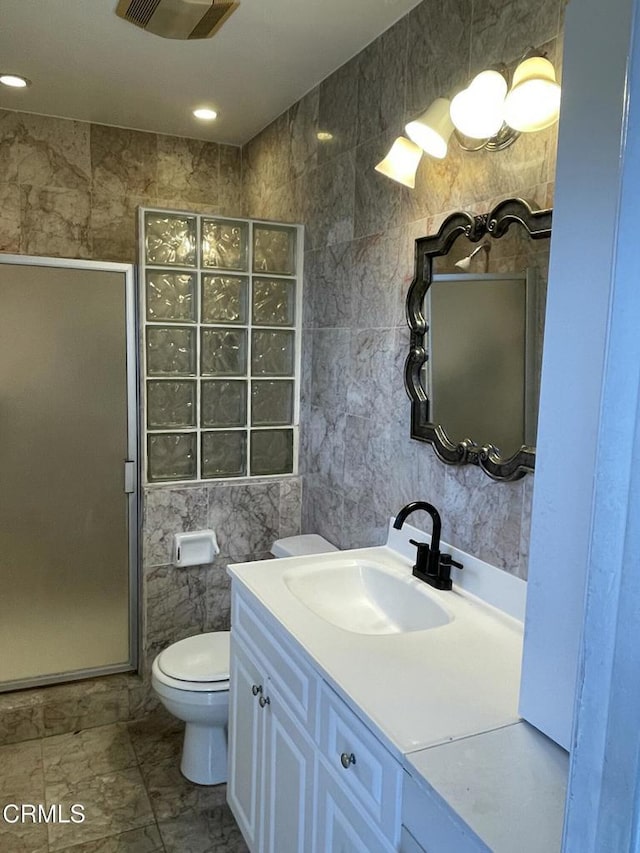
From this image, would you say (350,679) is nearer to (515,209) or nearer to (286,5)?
(515,209)

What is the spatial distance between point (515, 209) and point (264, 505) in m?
1.65

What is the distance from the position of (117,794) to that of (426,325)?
6.31ft

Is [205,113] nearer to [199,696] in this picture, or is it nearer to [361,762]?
[199,696]

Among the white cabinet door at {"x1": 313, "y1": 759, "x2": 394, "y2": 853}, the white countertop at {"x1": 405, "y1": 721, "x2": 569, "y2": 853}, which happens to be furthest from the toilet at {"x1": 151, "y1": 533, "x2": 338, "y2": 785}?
the white countertop at {"x1": 405, "y1": 721, "x2": 569, "y2": 853}

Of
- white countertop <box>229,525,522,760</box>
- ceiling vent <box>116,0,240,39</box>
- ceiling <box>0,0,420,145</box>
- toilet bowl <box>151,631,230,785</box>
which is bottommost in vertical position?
toilet bowl <box>151,631,230,785</box>

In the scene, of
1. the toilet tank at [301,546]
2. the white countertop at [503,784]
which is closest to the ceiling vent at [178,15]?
the toilet tank at [301,546]

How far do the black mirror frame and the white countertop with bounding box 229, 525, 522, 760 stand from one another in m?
0.29

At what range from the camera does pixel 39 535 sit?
262cm

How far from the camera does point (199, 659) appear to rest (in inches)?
93.0

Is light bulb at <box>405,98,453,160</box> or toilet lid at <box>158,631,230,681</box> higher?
light bulb at <box>405,98,453,160</box>

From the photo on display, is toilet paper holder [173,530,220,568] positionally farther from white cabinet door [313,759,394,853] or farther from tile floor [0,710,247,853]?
white cabinet door [313,759,394,853]

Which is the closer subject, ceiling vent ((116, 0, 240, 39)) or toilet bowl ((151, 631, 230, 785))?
ceiling vent ((116, 0, 240, 39))

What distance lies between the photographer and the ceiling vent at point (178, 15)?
1965 mm

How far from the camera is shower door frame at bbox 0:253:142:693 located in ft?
8.54
